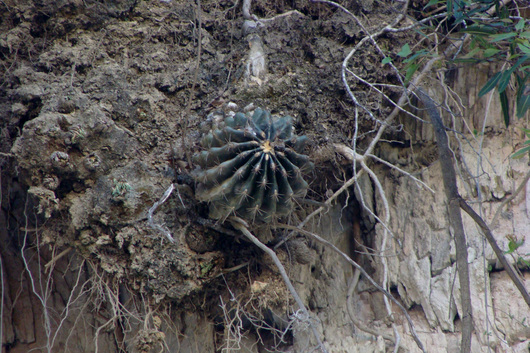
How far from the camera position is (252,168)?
5.61 ft

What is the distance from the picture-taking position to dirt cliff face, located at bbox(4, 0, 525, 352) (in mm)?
1945

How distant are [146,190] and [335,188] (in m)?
1.02

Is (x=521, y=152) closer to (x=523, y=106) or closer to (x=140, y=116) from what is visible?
(x=523, y=106)

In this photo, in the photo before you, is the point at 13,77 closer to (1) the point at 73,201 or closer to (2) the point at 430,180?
(1) the point at 73,201

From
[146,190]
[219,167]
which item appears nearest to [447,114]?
[219,167]

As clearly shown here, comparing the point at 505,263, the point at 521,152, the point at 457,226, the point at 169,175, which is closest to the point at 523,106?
the point at 521,152

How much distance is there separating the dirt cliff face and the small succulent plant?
7.0 inches

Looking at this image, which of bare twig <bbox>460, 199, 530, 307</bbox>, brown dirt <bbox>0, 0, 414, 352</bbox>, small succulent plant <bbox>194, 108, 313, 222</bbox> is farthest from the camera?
brown dirt <bbox>0, 0, 414, 352</bbox>

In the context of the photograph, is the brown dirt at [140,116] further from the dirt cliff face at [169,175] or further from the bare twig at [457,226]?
the bare twig at [457,226]

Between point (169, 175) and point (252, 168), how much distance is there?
535mm

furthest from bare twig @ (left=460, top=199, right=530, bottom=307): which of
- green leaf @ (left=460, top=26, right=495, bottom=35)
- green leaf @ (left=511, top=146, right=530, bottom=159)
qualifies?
green leaf @ (left=460, top=26, right=495, bottom=35)

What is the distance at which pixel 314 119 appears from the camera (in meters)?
2.21

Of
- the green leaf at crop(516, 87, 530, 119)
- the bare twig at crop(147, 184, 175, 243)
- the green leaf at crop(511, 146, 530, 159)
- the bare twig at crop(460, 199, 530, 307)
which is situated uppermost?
the green leaf at crop(516, 87, 530, 119)

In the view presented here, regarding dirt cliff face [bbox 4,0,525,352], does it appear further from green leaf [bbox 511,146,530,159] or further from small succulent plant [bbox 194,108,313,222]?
green leaf [bbox 511,146,530,159]
